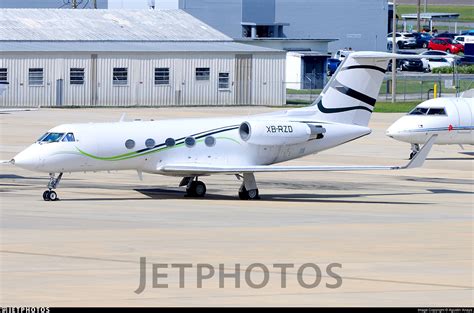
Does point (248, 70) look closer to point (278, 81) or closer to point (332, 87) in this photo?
point (278, 81)

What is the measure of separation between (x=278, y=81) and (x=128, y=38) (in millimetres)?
9939

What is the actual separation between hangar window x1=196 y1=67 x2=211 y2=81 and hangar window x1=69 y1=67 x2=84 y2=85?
24.7 ft

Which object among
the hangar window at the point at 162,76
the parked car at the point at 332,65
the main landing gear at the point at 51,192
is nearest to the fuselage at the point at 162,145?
the main landing gear at the point at 51,192

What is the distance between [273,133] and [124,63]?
42.3m

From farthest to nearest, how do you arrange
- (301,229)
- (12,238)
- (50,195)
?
(50,195), (301,229), (12,238)

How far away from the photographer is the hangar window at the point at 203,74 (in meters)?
77.1

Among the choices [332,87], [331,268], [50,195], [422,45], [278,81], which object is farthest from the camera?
[422,45]

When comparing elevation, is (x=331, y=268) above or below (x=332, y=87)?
below

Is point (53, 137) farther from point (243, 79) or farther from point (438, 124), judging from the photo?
point (243, 79)

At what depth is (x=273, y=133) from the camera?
1331 inches

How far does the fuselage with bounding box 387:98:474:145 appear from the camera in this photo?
46.3m

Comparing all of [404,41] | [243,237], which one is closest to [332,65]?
[404,41]

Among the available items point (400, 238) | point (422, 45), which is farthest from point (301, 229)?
point (422, 45)

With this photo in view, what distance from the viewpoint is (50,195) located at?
3209 centimetres
